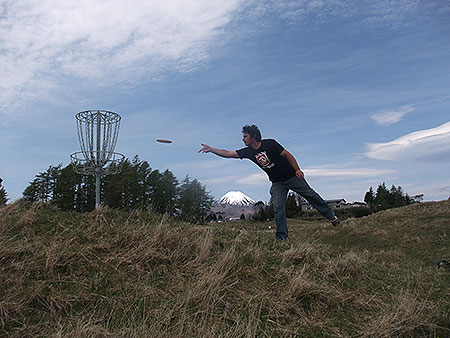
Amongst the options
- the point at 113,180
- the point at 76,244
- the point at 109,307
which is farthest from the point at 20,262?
the point at 113,180

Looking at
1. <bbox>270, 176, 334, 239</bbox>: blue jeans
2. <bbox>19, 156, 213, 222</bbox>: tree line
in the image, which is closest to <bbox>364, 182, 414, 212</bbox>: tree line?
<bbox>19, 156, 213, 222</bbox>: tree line

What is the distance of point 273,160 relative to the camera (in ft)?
19.8

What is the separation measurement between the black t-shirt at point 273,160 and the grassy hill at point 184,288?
1301 millimetres

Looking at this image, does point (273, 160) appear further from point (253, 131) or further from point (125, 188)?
point (125, 188)

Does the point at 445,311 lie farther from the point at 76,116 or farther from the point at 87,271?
the point at 76,116

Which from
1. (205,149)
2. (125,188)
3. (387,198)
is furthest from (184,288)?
(387,198)

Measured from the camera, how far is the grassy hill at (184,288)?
298 cm

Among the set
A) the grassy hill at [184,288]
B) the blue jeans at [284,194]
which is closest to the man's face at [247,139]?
the blue jeans at [284,194]

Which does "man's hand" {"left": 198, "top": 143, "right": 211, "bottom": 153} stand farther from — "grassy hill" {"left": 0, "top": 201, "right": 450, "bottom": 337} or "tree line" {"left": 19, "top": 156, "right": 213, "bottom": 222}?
"tree line" {"left": 19, "top": 156, "right": 213, "bottom": 222}

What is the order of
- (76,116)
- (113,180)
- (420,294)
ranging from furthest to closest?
(113,180) → (76,116) → (420,294)

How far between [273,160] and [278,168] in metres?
0.16

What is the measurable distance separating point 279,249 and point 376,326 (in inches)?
81.2

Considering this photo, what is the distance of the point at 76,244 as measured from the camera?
4285mm

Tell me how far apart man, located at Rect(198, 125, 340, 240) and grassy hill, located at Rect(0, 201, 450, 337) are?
3.14 ft
